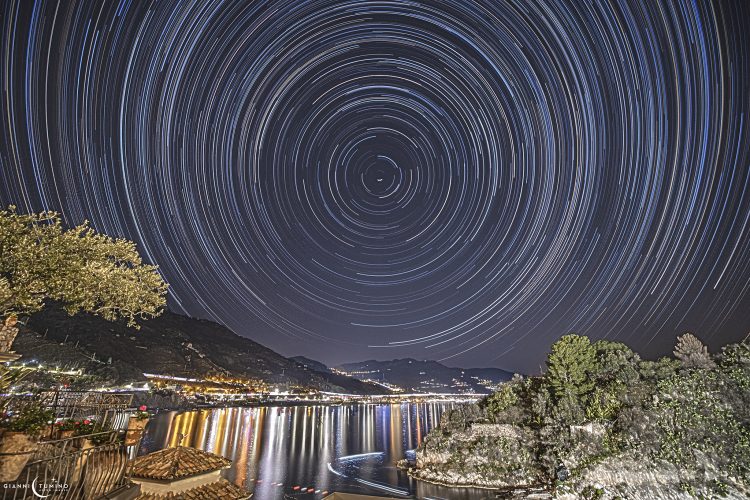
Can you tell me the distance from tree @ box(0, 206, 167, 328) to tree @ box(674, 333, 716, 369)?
50070mm

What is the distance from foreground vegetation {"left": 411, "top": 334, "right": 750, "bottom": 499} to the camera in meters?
32.1

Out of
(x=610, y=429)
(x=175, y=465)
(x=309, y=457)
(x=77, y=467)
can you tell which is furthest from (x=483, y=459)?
(x=77, y=467)

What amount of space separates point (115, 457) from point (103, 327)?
8784 inches

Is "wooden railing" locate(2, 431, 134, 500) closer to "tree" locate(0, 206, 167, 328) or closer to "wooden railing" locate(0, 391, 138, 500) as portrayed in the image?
"wooden railing" locate(0, 391, 138, 500)

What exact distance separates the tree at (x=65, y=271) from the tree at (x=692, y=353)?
5007 centimetres

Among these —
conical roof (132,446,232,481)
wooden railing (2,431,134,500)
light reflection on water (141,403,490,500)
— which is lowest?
light reflection on water (141,403,490,500)

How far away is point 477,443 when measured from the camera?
51.7m

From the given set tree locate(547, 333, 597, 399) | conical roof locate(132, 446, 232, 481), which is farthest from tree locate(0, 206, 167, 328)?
tree locate(547, 333, 597, 399)

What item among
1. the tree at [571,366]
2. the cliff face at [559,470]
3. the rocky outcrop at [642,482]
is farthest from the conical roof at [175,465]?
the tree at [571,366]

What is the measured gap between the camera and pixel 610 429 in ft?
127

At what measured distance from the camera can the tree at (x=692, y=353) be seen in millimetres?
39688

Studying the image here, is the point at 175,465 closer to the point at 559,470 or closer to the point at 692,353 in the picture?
the point at 559,470

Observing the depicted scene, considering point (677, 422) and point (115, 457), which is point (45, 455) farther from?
point (677, 422)

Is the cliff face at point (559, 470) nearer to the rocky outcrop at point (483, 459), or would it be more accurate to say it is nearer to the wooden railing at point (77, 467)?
the rocky outcrop at point (483, 459)
